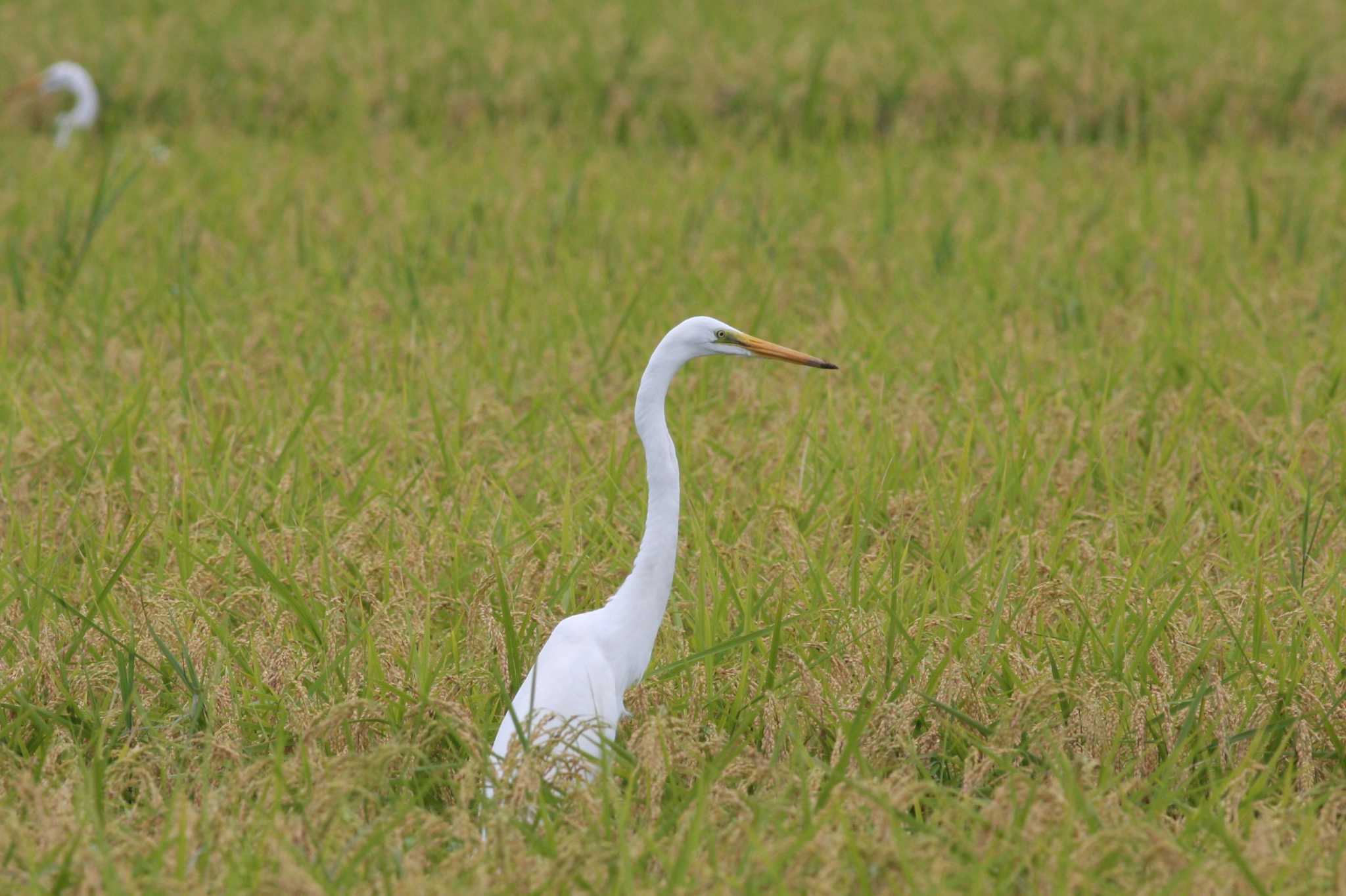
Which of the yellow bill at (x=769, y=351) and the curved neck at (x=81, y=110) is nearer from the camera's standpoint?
the yellow bill at (x=769, y=351)

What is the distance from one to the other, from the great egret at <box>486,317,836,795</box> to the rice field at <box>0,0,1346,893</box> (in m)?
0.11

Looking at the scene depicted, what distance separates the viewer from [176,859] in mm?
2053

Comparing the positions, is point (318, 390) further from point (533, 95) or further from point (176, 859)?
point (533, 95)

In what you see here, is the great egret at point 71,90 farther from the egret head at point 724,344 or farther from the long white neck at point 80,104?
the egret head at point 724,344

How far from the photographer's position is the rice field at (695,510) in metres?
2.10

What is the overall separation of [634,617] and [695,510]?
0.97m

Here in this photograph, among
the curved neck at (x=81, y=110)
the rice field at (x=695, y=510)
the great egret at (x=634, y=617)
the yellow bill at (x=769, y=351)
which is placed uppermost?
the yellow bill at (x=769, y=351)

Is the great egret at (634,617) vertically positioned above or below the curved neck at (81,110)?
above

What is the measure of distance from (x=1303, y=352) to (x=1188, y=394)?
1.96 feet

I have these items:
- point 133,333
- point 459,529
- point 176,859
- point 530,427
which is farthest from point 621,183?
point 176,859

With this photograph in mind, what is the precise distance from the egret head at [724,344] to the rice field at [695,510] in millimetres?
533

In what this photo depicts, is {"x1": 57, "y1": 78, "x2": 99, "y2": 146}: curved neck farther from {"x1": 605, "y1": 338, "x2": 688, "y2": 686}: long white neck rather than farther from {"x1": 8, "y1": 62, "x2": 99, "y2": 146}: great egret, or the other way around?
{"x1": 605, "y1": 338, "x2": 688, "y2": 686}: long white neck

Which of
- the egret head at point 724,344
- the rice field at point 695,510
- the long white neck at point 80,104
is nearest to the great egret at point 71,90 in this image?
the long white neck at point 80,104

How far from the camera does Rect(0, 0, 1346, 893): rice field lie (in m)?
2.10
